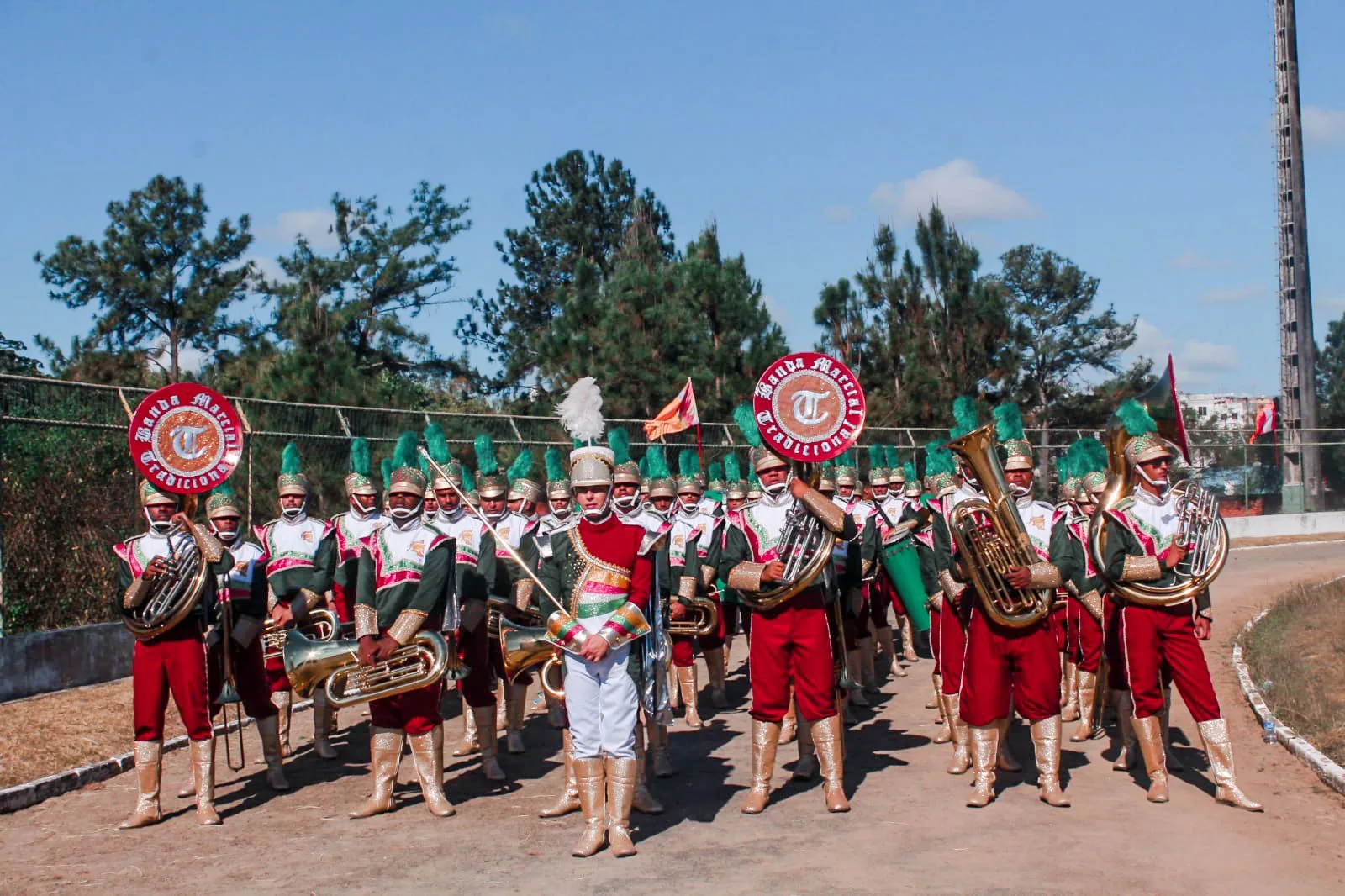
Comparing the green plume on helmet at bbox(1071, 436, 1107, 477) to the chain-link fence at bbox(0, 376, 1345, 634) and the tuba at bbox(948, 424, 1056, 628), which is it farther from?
the tuba at bbox(948, 424, 1056, 628)

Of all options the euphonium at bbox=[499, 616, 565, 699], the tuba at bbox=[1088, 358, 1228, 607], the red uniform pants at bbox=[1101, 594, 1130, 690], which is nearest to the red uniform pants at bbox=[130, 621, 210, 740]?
the euphonium at bbox=[499, 616, 565, 699]

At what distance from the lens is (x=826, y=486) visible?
551 inches

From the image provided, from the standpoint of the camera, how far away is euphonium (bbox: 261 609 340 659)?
9.98m

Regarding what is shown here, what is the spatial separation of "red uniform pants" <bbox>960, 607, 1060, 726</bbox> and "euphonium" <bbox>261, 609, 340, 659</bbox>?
4.55m

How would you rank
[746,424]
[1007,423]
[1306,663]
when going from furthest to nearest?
[1306,663]
[746,424]
[1007,423]

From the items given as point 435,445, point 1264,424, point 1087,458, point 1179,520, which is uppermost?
point 1264,424

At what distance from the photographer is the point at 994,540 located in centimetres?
816

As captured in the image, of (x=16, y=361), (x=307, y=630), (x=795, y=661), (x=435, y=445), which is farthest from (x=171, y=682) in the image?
(x=16, y=361)

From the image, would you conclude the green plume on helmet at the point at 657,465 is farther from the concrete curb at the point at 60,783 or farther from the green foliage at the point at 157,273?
the green foliage at the point at 157,273

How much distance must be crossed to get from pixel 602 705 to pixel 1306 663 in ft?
28.1

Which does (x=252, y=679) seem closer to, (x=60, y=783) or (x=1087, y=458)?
(x=60, y=783)

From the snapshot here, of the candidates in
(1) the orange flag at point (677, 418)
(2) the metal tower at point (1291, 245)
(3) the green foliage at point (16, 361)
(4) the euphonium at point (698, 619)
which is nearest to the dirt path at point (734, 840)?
(4) the euphonium at point (698, 619)

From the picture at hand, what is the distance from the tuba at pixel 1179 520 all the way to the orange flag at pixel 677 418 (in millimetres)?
11503

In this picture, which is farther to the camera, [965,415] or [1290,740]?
[965,415]
